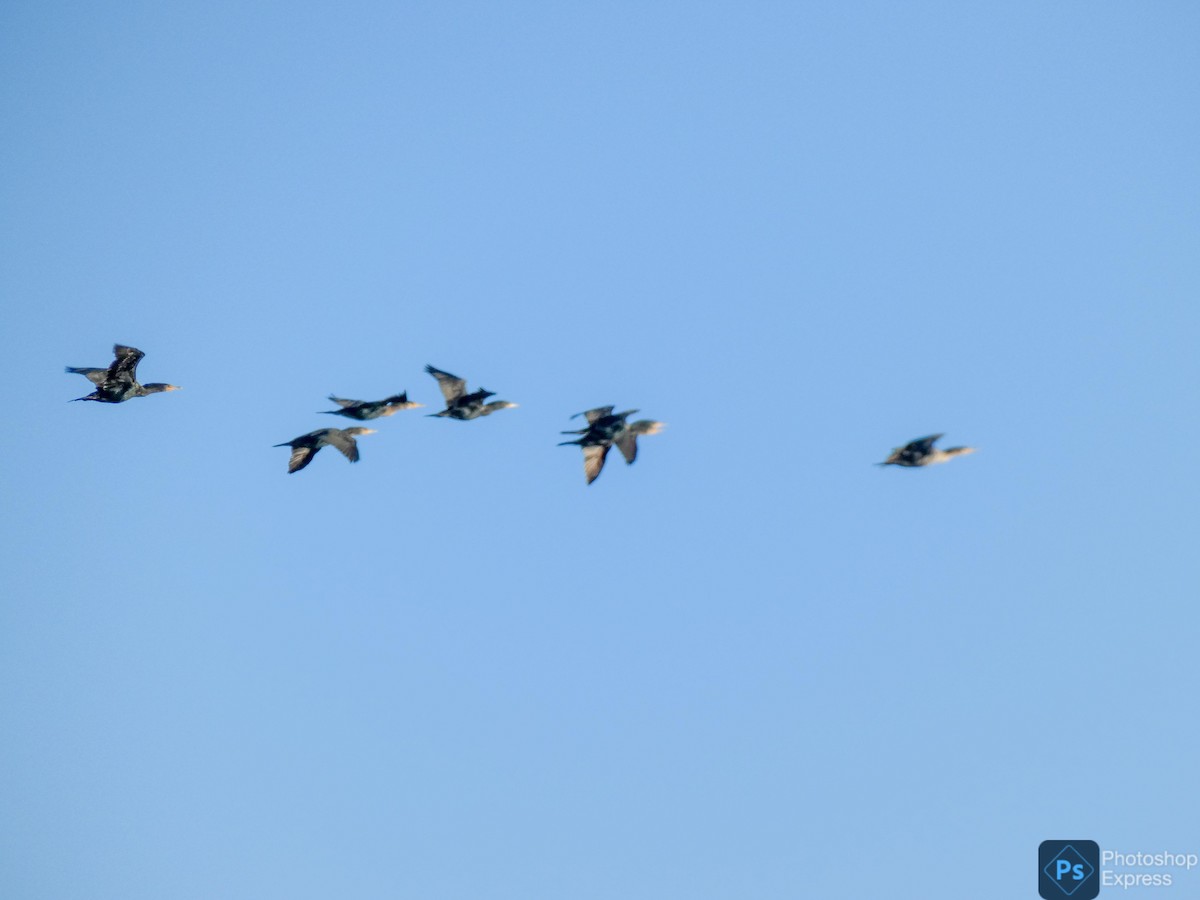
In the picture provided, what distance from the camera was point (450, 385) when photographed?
154 ft

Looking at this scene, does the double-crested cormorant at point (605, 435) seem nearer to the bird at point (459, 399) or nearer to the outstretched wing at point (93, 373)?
the bird at point (459, 399)

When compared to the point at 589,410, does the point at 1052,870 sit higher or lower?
lower

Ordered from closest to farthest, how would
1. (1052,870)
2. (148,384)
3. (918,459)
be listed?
(918,459)
(148,384)
(1052,870)

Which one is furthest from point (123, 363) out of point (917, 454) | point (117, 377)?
point (917, 454)

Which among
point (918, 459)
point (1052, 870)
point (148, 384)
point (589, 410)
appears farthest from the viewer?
point (1052, 870)

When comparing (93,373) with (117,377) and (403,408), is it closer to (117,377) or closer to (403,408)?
(117,377)

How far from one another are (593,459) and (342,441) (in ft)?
27.0

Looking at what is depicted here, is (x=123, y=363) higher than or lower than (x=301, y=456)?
higher

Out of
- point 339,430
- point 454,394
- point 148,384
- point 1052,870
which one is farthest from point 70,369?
point 1052,870

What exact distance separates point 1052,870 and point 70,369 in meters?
39.2

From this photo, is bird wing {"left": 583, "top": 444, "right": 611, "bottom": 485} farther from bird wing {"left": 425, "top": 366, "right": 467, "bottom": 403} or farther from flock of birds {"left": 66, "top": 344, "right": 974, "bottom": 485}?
bird wing {"left": 425, "top": 366, "right": 467, "bottom": 403}

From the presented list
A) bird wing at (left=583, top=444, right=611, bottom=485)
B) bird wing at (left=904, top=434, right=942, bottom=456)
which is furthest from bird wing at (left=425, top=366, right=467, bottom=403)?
bird wing at (left=904, top=434, right=942, bottom=456)

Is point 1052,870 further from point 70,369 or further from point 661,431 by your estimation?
point 70,369

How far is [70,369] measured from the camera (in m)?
48.0
